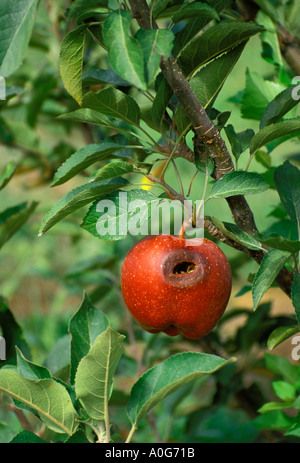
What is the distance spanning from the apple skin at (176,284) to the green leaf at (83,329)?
83 millimetres

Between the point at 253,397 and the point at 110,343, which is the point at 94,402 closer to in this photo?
the point at 110,343

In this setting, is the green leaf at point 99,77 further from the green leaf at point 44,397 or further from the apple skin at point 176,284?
the green leaf at point 44,397

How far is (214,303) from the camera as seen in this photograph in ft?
1.90

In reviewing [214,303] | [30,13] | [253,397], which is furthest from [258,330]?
[30,13]

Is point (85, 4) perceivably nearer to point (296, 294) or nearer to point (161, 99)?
point (161, 99)

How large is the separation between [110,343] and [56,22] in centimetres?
91

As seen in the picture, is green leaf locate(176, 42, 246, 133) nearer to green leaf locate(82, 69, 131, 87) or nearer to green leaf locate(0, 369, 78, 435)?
green leaf locate(82, 69, 131, 87)

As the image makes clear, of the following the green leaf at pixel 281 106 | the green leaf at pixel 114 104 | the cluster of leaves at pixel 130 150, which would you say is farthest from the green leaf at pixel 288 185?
the green leaf at pixel 114 104

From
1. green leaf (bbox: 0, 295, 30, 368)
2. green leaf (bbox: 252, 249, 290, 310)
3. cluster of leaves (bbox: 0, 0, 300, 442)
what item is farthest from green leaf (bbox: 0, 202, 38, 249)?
green leaf (bbox: 252, 249, 290, 310)

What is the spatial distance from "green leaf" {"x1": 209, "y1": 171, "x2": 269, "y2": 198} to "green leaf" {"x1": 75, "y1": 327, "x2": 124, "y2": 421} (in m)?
0.17

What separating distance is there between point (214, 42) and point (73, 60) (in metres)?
0.14

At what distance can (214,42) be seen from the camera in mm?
528

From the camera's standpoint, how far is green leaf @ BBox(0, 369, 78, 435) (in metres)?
0.54

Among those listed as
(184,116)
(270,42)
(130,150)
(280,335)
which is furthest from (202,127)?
(270,42)
